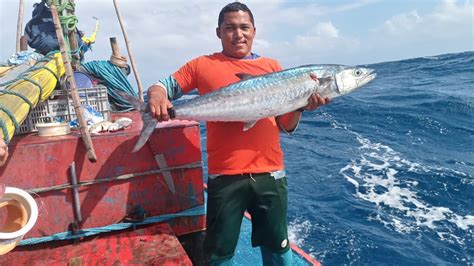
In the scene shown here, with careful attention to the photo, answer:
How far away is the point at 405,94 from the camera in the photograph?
1546cm

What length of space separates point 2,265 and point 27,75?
1.61m

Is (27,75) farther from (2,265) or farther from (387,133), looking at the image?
(387,133)

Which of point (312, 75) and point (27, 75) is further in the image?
point (27, 75)

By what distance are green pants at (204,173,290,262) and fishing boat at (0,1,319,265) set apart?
29cm

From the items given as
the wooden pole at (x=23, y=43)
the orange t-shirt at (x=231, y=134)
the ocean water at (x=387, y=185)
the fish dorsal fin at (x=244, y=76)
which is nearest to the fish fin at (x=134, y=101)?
the orange t-shirt at (x=231, y=134)

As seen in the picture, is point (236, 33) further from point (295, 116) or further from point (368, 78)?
point (368, 78)

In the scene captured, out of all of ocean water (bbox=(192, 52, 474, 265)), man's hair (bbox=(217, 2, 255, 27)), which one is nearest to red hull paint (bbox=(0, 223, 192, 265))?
man's hair (bbox=(217, 2, 255, 27))

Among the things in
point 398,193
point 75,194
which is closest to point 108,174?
point 75,194

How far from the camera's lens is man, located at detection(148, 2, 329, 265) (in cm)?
251

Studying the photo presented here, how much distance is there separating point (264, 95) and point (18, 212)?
1841mm

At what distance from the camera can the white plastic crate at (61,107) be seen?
3.12 metres

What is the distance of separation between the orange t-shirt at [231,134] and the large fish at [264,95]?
0.09 m

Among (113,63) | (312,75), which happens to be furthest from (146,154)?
(113,63)

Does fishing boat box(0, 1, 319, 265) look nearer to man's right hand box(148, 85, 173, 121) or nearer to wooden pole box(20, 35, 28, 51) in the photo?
man's right hand box(148, 85, 173, 121)
